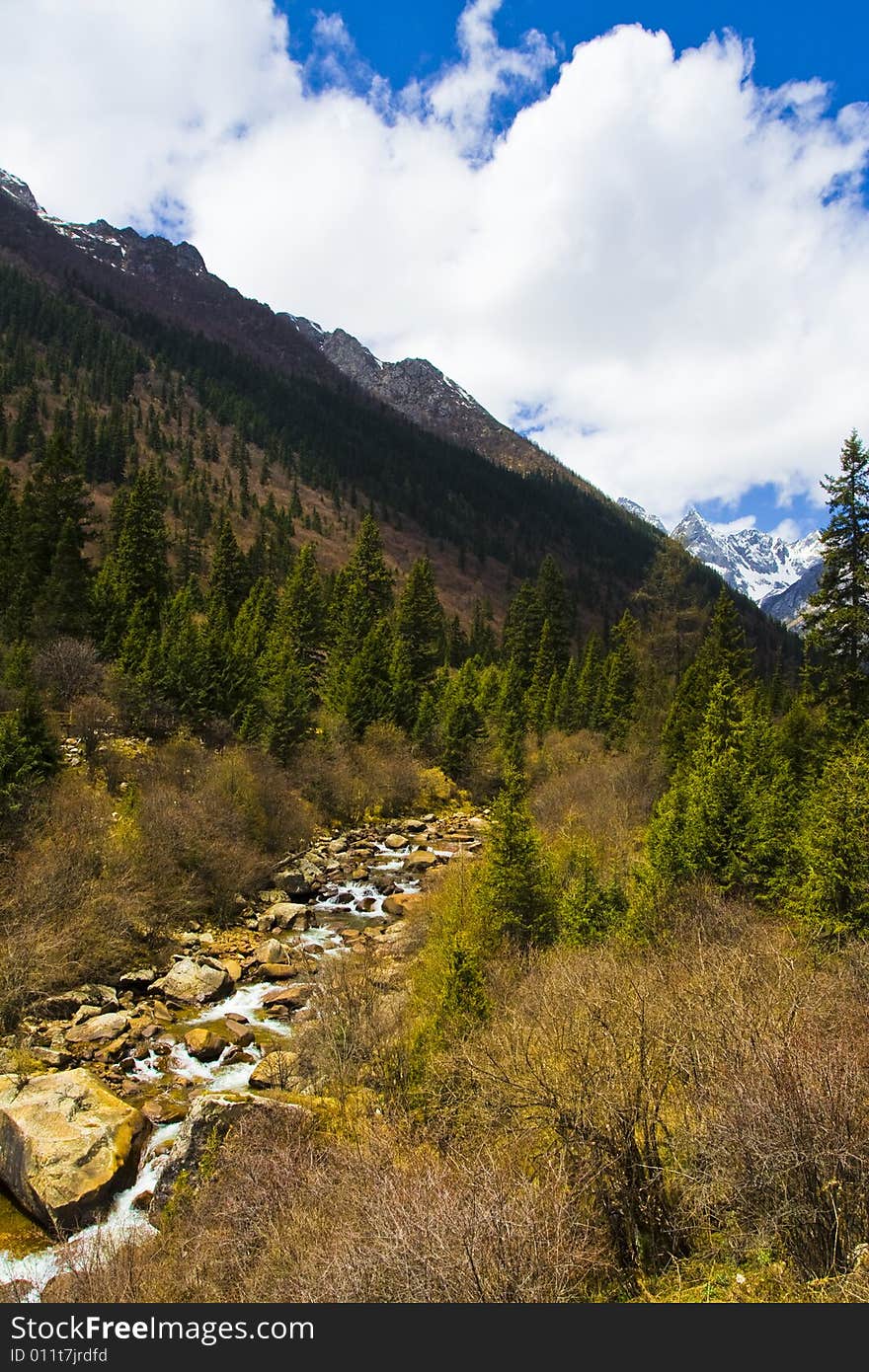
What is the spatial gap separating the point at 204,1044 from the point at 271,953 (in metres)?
6.18

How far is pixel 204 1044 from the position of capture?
54.0 feet

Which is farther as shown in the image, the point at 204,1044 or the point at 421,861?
the point at 421,861

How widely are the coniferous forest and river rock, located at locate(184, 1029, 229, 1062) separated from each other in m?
2.13

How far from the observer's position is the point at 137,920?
22031mm

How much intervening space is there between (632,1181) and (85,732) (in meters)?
30.9

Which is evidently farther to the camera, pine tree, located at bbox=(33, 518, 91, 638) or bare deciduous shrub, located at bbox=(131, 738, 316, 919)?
pine tree, located at bbox=(33, 518, 91, 638)

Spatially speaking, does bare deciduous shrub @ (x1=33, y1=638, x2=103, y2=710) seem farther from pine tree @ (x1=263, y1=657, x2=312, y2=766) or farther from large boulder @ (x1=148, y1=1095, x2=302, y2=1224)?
large boulder @ (x1=148, y1=1095, x2=302, y2=1224)

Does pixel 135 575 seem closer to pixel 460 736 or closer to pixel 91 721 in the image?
pixel 91 721

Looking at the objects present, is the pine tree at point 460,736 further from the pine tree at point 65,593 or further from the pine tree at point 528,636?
the pine tree at point 65,593

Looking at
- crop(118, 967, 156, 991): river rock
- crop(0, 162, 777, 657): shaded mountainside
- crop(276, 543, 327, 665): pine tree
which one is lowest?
crop(118, 967, 156, 991): river rock

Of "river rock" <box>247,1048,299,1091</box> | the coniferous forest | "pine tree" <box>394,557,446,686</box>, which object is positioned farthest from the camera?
"pine tree" <box>394,557,446,686</box>

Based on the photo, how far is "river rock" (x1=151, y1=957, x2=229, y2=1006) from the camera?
1938 cm

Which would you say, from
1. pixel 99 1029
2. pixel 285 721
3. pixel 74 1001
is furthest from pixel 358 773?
pixel 99 1029

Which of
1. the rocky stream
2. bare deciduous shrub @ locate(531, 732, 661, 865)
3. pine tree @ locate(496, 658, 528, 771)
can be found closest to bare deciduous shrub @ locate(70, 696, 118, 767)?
the rocky stream
